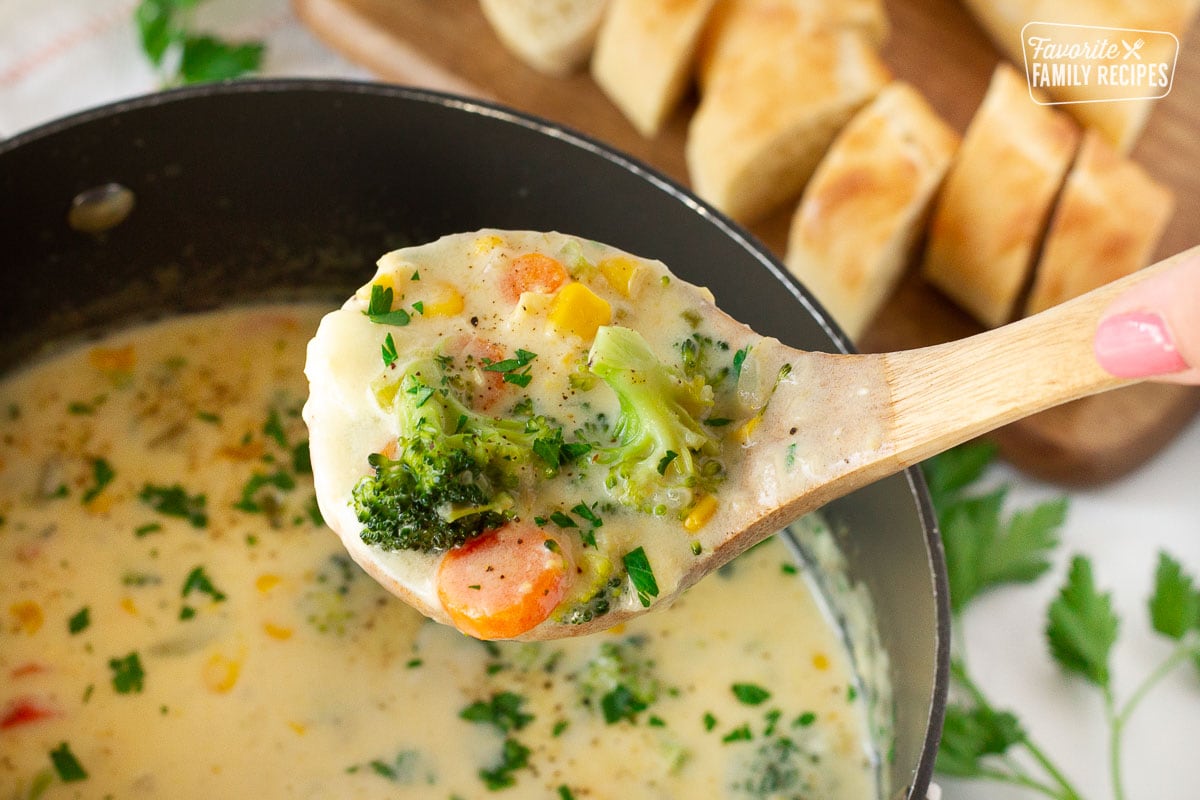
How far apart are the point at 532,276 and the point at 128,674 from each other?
4.23 ft

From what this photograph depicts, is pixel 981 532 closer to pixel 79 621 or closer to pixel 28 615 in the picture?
pixel 79 621

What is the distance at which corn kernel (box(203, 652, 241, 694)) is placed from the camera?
2.46m

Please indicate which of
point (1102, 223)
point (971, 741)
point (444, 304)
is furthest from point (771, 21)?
point (971, 741)

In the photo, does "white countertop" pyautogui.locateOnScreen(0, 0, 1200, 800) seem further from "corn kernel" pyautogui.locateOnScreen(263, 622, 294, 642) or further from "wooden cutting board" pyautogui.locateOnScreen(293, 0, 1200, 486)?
"corn kernel" pyautogui.locateOnScreen(263, 622, 294, 642)

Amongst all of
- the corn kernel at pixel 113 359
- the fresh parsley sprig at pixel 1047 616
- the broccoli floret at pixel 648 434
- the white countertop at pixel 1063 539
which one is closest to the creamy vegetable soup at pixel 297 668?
the corn kernel at pixel 113 359

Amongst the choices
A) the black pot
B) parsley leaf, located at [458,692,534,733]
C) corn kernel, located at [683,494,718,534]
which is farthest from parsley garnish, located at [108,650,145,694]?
corn kernel, located at [683,494,718,534]

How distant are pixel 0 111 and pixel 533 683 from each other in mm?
2222

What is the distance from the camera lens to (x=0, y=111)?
3312 mm

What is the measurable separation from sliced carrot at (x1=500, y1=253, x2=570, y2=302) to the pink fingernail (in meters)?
0.80

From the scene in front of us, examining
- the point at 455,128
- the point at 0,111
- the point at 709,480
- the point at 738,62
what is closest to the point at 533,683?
the point at 709,480

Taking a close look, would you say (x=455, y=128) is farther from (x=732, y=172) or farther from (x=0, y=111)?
(x=0, y=111)

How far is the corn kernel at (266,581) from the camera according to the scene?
258 cm

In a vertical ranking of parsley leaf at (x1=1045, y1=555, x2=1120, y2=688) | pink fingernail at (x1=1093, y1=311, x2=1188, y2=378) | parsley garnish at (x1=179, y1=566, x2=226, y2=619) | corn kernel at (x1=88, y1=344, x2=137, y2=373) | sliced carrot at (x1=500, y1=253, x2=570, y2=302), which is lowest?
parsley garnish at (x1=179, y1=566, x2=226, y2=619)

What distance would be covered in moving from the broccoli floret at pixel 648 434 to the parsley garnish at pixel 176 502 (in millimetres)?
1279
